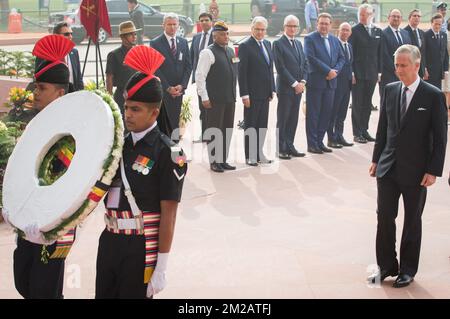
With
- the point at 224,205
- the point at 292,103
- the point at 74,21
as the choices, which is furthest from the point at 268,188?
the point at 74,21

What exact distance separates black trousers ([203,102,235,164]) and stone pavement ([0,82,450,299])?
246 millimetres

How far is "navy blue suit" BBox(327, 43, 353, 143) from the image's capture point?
506 inches

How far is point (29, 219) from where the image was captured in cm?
478

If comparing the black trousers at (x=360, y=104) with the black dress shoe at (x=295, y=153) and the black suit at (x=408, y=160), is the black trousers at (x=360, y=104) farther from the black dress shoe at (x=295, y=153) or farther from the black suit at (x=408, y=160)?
the black suit at (x=408, y=160)

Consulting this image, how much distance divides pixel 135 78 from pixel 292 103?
7.60 meters

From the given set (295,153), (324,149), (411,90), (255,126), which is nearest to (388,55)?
(324,149)

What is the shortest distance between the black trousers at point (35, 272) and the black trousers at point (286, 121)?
707cm

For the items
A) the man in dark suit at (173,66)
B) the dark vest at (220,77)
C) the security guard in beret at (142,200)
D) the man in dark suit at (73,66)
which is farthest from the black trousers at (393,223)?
the man in dark suit at (173,66)

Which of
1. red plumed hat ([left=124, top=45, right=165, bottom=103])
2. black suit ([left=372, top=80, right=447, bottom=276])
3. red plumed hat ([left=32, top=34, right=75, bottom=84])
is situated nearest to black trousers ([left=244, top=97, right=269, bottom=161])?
black suit ([left=372, top=80, right=447, bottom=276])

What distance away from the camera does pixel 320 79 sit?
1239 cm

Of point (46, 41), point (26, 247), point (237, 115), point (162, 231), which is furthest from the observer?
point (237, 115)

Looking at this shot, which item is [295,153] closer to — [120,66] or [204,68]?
[204,68]

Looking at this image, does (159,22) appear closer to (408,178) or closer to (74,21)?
(74,21)

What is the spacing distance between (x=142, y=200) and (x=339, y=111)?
8636mm
